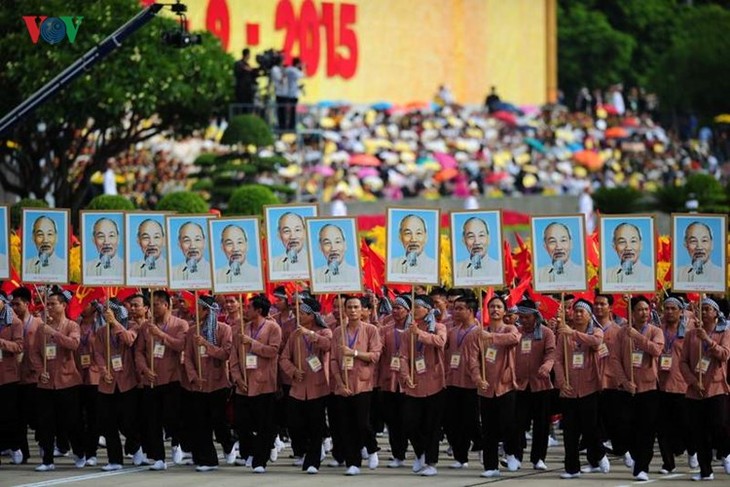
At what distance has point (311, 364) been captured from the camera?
20062 mm

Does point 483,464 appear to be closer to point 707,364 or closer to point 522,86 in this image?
point 707,364

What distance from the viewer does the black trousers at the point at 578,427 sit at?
19375 mm

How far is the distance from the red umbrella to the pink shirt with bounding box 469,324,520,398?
80.9 feet

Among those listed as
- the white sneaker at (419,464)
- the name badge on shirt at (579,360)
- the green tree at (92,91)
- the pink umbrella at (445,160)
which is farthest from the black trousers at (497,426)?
the pink umbrella at (445,160)

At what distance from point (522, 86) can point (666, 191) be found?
21521mm

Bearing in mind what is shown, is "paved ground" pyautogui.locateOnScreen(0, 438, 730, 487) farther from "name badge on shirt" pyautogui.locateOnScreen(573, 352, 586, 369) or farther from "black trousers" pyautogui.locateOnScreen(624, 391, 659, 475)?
"name badge on shirt" pyautogui.locateOnScreen(573, 352, 586, 369)

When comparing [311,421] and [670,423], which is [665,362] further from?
[311,421]

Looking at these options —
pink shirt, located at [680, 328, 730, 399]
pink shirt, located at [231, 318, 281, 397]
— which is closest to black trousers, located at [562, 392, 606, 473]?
pink shirt, located at [680, 328, 730, 399]

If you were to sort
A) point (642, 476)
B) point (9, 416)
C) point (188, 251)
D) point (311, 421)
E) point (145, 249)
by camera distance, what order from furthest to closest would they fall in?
point (9, 416)
point (145, 249)
point (188, 251)
point (311, 421)
point (642, 476)

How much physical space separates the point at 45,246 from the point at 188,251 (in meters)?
1.56

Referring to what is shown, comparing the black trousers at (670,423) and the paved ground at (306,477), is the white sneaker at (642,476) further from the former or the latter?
the black trousers at (670,423)


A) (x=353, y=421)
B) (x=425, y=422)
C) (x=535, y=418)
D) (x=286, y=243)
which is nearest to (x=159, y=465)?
(x=353, y=421)

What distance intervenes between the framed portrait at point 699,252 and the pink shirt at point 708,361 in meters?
0.45

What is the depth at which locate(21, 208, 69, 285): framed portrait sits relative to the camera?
69.1ft
